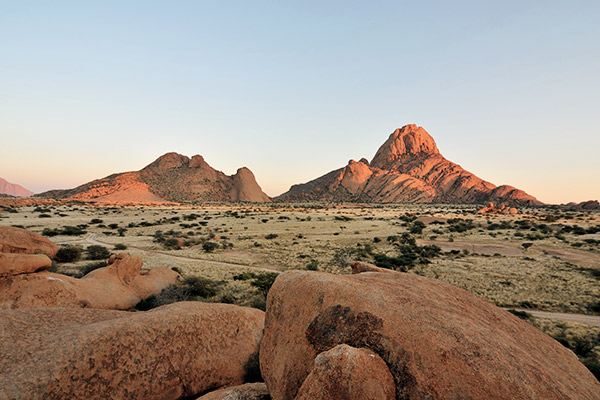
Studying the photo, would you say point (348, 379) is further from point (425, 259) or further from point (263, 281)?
point (425, 259)

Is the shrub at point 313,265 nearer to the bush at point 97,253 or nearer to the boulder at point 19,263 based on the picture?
the boulder at point 19,263

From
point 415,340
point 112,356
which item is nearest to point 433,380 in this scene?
point 415,340

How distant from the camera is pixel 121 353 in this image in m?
5.07

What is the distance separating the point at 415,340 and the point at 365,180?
178240 mm

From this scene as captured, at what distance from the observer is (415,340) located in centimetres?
356

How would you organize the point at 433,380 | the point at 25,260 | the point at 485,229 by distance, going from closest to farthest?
1. the point at 433,380
2. the point at 25,260
3. the point at 485,229

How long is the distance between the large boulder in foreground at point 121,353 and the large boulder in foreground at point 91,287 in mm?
4084

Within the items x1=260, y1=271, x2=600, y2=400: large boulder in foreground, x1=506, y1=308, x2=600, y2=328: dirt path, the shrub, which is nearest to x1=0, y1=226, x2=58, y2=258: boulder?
x1=260, y1=271, x2=600, y2=400: large boulder in foreground

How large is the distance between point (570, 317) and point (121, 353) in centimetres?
1919

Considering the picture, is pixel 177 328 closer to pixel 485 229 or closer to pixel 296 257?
pixel 296 257

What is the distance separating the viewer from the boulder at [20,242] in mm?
13594

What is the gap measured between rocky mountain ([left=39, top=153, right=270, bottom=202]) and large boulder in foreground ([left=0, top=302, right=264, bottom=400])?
5243 inches

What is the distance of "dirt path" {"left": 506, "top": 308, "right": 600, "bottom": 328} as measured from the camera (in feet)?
43.7

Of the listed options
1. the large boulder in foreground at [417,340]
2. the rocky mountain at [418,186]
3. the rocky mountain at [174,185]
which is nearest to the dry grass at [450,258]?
the large boulder in foreground at [417,340]
